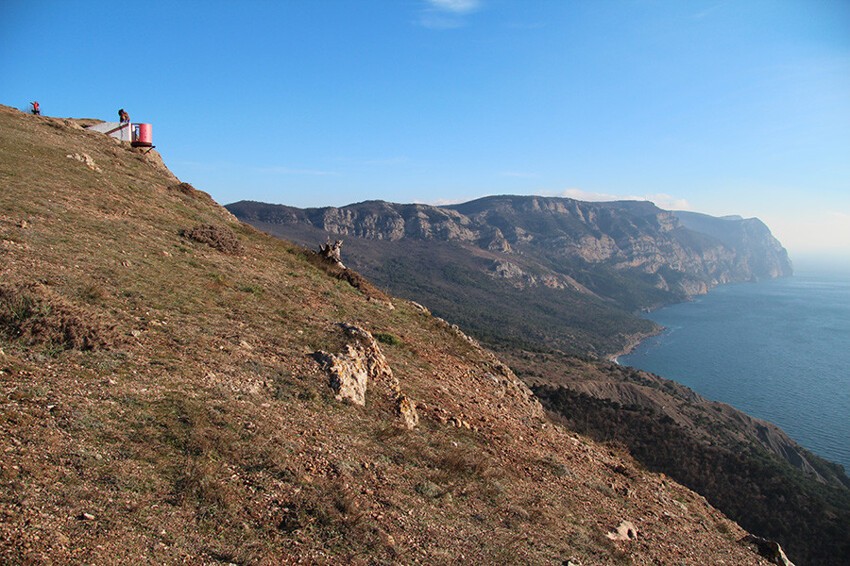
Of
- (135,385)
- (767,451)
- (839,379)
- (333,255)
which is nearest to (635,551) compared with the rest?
(135,385)

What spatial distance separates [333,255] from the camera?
28297 millimetres

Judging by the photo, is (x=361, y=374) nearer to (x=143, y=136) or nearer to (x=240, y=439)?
(x=240, y=439)

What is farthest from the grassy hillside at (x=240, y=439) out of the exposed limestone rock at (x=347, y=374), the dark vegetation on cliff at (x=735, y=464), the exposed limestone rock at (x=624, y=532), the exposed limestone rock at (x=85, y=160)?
the dark vegetation on cliff at (x=735, y=464)

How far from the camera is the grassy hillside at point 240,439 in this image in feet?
22.0

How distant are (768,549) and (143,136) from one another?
42766 millimetres

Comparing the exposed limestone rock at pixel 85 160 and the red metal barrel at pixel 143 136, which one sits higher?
the red metal barrel at pixel 143 136

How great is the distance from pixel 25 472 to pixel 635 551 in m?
11.8

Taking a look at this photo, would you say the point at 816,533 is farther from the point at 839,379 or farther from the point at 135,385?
the point at 839,379

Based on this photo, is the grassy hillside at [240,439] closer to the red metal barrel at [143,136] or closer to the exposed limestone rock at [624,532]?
the exposed limestone rock at [624,532]

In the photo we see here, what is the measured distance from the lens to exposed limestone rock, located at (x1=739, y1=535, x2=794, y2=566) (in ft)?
44.6

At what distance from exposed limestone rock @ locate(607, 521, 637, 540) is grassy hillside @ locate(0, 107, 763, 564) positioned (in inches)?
7.4

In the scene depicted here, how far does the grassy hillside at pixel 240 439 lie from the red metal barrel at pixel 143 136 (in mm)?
15679

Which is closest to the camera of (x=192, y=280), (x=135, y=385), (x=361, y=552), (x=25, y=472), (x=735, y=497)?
(x=25, y=472)

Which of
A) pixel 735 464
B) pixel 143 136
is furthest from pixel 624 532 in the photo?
pixel 735 464
